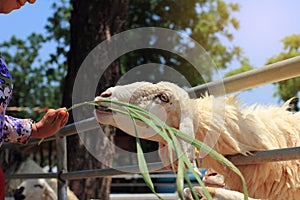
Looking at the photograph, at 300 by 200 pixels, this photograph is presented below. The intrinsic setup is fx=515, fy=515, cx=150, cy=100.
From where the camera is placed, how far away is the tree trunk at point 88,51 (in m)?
5.66

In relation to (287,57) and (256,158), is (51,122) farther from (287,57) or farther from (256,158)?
(287,57)

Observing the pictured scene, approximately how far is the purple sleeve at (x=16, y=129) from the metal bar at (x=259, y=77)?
2.76 ft

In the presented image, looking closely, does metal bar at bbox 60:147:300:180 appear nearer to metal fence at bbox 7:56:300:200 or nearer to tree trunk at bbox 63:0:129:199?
metal fence at bbox 7:56:300:200

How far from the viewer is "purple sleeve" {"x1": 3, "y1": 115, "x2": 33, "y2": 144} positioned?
71.9 inches

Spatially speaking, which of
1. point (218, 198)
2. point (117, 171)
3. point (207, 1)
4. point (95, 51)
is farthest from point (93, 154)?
point (207, 1)

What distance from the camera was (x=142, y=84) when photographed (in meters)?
2.09

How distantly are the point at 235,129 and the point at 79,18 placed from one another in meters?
4.42

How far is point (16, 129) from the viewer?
1850 millimetres

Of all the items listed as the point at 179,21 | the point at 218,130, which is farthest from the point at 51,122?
the point at 179,21

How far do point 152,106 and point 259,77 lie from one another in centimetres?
44

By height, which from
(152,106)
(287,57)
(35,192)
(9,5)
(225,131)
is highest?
(287,57)

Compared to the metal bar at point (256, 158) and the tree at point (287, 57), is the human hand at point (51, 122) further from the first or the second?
the tree at point (287, 57)

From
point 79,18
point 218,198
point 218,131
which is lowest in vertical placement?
point 218,198

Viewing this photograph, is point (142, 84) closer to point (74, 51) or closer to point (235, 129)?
point (235, 129)
